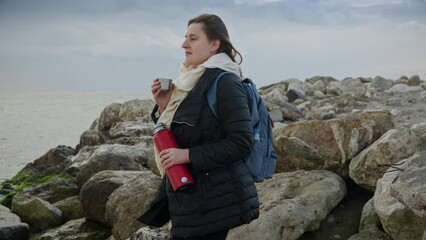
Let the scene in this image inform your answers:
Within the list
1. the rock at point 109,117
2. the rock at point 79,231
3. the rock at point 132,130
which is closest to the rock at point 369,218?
the rock at point 79,231

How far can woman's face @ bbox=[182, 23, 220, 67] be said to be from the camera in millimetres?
3463

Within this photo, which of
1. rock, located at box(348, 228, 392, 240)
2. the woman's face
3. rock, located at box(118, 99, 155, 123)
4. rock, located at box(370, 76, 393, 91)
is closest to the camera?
the woman's face

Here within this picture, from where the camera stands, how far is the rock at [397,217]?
4867mm

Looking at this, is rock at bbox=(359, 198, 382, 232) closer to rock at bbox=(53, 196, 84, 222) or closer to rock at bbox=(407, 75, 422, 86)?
rock at bbox=(53, 196, 84, 222)

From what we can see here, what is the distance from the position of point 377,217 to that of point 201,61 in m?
3.00

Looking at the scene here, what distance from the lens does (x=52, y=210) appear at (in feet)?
28.8

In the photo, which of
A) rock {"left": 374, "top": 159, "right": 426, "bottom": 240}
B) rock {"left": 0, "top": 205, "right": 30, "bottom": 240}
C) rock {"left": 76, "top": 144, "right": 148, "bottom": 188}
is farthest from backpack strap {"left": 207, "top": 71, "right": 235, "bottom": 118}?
rock {"left": 76, "top": 144, "right": 148, "bottom": 188}

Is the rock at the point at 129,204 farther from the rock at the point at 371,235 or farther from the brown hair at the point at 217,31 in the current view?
the brown hair at the point at 217,31

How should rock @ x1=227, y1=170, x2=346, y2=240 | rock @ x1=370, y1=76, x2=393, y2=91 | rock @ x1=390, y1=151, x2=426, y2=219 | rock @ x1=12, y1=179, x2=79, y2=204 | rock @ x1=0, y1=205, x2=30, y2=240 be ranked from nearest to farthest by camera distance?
rock @ x1=390, y1=151, x2=426, y2=219, rock @ x1=227, y1=170, x2=346, y2=240, rock @ x1=0, y1=205, x2=30, y2=240, rock @ x1=12, y1=179, x2=79, y2=204, rock @ x1=370, y1=76, x2=393, y2=91

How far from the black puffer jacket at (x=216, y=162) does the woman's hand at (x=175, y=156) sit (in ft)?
0.14

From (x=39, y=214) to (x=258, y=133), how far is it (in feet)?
21.0

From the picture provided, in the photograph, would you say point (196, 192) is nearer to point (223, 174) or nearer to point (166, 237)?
point (223, 174)

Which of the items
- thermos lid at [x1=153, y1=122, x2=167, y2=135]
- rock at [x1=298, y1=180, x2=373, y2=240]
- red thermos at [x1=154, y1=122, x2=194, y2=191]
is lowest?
rock at [x1=298, y1=180, x2=373, y2=240]

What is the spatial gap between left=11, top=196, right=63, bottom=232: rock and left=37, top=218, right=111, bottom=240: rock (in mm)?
290
